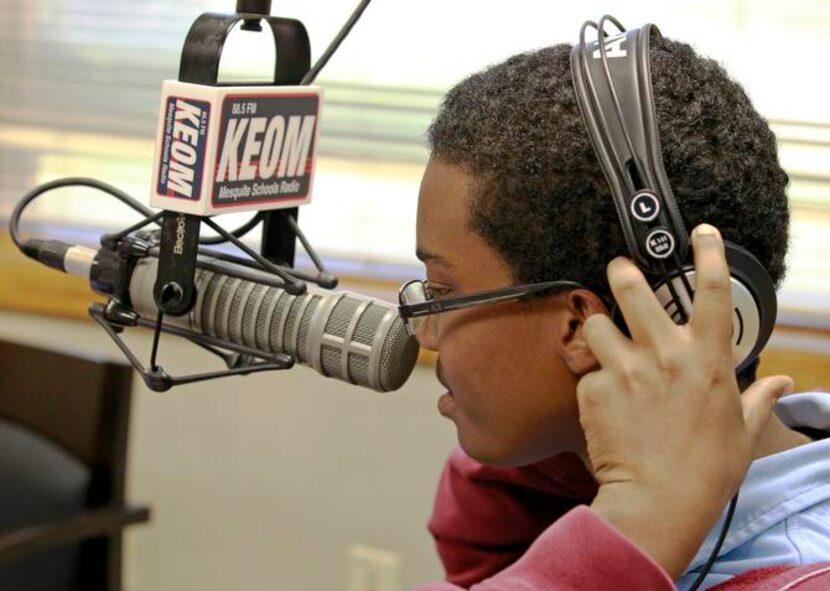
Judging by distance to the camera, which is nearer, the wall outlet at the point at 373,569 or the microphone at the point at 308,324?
the microphone at the point at 308,324

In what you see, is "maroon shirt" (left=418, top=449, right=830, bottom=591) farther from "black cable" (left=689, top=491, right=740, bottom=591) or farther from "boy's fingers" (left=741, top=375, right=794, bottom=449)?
"boy's fingers" (left=741, top=375, right=794, bottom=449)

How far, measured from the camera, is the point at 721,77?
97cm

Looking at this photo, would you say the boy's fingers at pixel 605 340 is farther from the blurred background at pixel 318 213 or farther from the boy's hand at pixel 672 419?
the blurred background at pixel 318 213

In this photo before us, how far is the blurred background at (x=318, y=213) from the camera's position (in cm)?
188

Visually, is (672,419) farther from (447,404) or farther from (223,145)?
(223,145)

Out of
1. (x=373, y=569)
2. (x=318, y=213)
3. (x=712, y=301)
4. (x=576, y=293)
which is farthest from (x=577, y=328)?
(x=373, y=569)

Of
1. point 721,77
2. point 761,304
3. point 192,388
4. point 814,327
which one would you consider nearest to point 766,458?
point 761,304

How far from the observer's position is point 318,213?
2.21 metres

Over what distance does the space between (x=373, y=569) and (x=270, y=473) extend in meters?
0.25

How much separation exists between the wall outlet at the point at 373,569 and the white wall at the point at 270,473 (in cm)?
2

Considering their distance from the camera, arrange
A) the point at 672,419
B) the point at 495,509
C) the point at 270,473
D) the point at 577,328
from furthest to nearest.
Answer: the point at 270,473 → the point at 495,509 → the point at 577,328 → the point at 672,419

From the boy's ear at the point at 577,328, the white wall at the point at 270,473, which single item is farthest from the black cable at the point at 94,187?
the white wall at the point at 270,473

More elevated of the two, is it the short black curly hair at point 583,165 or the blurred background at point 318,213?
the short black curly hair at point 583,165

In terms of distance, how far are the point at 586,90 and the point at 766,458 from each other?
0.32m
